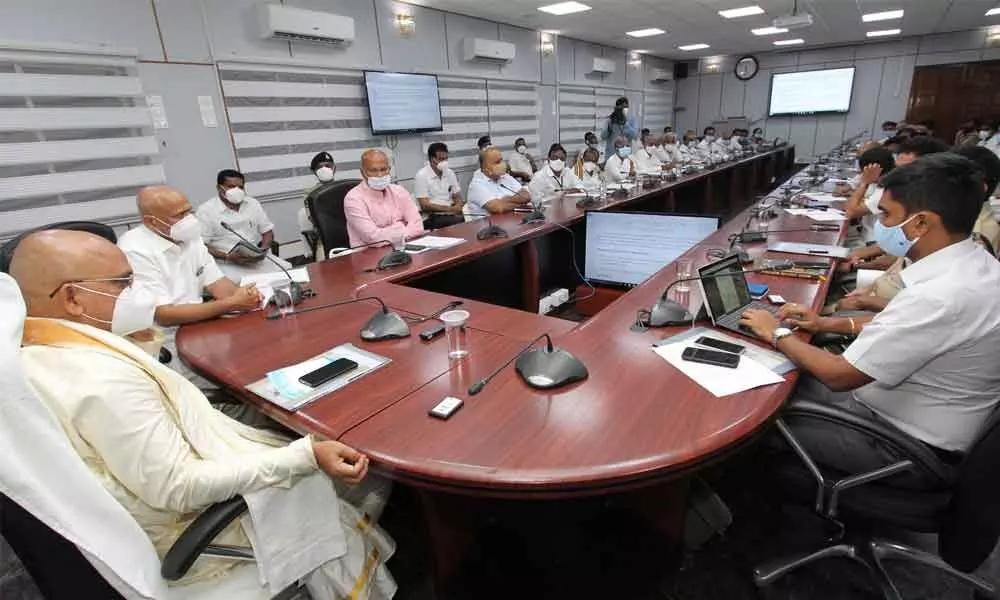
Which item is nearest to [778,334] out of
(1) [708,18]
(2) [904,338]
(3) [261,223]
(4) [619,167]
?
(2) [904,338]

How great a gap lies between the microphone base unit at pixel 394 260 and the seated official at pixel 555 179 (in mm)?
2743

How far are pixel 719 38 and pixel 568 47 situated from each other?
3.17m

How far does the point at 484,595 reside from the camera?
146cm

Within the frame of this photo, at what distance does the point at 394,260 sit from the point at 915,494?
6.66ft

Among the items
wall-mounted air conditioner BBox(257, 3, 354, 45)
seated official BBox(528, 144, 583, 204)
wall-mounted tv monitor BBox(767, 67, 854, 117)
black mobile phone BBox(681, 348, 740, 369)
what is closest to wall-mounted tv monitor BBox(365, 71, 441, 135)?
wall-mounted air conditioner BBox(257, 3, 354, 45)

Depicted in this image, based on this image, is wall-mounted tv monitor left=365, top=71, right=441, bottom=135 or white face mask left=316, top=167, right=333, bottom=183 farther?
wall-mounted tv monitor left=365, top=71, right=441, bottom=135

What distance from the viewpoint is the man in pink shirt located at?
3.03 metres

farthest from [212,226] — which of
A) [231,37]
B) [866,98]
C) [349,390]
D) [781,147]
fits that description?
[866,98]

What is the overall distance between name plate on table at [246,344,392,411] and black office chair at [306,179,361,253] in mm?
1878

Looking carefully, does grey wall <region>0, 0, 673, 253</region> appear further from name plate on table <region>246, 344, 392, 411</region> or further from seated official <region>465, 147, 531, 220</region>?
name plate on table <region>246, 344, 392, 411</region>

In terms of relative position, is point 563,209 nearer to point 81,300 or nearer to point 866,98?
point 81,300

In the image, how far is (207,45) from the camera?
399cm

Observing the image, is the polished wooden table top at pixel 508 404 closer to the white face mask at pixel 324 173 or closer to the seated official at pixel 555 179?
the white face mask at pixel 324 173

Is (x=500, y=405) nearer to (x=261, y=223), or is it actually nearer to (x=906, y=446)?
(x=906, y=446)
